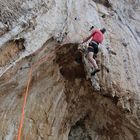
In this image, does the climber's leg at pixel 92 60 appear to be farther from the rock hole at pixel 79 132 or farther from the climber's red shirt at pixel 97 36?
the rock hole at pixel 79 132

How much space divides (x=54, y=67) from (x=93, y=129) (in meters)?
2.69

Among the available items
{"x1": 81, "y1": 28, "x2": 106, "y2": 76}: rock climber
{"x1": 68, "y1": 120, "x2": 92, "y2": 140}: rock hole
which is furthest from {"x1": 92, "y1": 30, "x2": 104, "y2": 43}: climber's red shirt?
{"x1": 68, "y1": 120, "x2": 92, "y2": 140}: rock hole

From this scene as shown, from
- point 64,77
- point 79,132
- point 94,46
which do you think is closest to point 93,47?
point 94,46

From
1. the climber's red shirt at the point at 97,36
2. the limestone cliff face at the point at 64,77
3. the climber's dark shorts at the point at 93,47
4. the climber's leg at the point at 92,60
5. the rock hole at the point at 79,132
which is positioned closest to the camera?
the limestone cliff face at the point at 64,77

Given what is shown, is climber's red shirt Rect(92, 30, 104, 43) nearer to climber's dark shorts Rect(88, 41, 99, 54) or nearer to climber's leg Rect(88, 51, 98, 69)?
climber's dark shorts Rect(88, 41, 99, 54)

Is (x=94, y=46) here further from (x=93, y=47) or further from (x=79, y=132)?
(x=79, y=132)

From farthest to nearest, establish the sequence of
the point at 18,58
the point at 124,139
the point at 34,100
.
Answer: the point at 124,139
the point at 34,100
the point at 18,58

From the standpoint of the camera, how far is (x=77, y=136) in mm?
11859

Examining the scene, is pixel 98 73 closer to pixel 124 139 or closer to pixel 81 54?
pixel 81 54

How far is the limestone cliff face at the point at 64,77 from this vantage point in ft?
29.7

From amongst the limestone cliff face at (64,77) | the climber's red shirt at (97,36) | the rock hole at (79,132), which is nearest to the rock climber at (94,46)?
the climber's red shirt at (97,36)

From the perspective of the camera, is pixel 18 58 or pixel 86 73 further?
pixel 86 73

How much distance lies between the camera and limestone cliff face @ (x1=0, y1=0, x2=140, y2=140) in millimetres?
9047

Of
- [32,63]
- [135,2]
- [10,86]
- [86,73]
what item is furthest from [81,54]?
[135,2]
